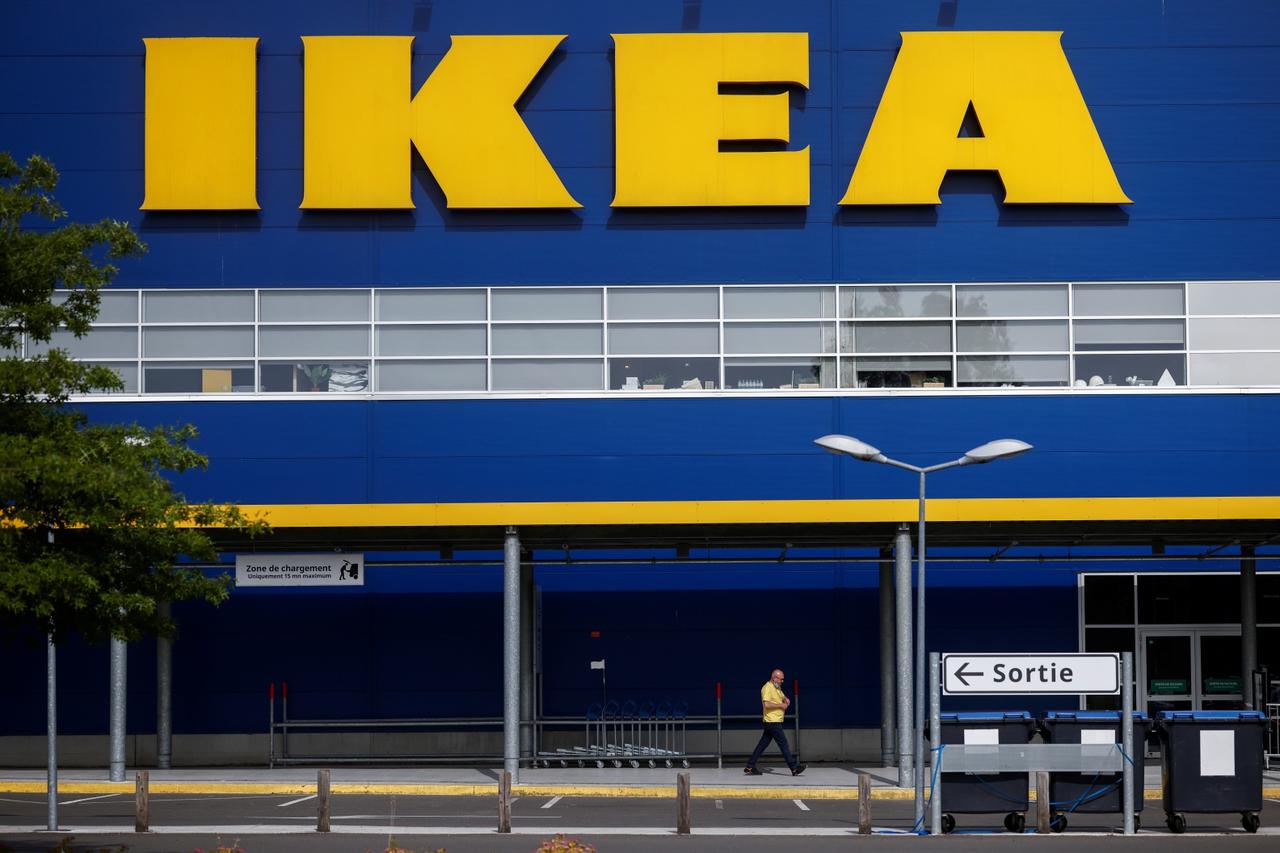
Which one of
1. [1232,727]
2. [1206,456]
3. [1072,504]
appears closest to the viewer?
[1232,727]

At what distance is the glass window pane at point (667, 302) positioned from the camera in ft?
103

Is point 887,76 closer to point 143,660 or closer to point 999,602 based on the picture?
point 999,602

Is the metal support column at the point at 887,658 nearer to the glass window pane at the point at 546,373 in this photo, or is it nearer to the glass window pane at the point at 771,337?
the glass window pane at the point at 771,337

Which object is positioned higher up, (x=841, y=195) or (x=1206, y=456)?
(x=841, y=195)

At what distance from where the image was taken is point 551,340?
1232 inches

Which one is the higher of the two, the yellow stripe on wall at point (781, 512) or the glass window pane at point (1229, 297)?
the glass window pane at point (1229, 297)

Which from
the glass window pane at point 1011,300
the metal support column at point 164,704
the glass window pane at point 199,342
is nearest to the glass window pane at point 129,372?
the glass window pane at point 199,342

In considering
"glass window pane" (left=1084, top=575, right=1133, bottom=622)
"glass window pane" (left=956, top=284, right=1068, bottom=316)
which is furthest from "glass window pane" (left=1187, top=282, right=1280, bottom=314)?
"glass window pane" (left=1084, top=575, right=1133, bottom=622)

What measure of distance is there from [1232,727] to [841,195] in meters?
13.5

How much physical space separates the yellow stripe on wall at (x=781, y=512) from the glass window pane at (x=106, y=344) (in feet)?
22.0

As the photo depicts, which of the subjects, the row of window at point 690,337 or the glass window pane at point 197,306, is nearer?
the row of window at point 690,337

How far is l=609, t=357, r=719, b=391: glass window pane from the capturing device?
31.3m

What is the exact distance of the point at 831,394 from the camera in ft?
101

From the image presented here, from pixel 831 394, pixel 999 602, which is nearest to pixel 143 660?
pixel 831 394
